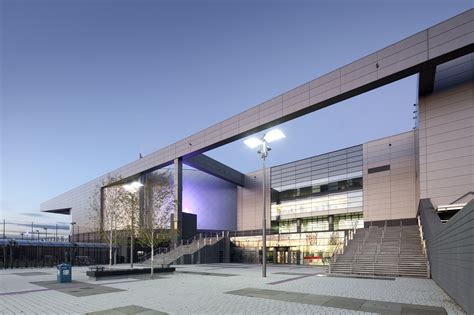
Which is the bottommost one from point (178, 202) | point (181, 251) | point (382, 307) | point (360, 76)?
point (181, 251)

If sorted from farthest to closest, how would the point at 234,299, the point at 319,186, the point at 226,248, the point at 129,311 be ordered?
1. the point at 319,186
2. the point at 226,248
3. the point at 234,299
4. the point at 129,311

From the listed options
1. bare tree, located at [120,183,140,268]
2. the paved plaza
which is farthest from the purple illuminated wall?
the paved plaza

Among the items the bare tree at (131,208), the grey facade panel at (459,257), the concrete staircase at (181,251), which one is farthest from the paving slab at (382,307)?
the concrete staircase at (181,251)

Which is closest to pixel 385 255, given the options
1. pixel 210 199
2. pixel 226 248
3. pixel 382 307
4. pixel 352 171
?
pixel 382 307

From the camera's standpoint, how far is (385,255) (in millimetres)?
28281

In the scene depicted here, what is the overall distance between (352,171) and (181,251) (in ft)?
87.3

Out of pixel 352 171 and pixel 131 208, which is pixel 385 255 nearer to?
pixel 131 208

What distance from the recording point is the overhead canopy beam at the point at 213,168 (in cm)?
5834

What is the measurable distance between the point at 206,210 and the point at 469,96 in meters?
53.3

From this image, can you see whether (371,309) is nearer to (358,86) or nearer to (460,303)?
(460,303)

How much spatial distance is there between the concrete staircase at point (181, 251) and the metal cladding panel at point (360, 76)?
13.0m

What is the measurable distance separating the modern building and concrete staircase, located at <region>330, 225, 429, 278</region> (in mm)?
1744

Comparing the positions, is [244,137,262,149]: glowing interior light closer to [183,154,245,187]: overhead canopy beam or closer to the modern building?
the modern building

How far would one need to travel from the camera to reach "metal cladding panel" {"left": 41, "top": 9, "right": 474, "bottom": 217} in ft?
94.7
